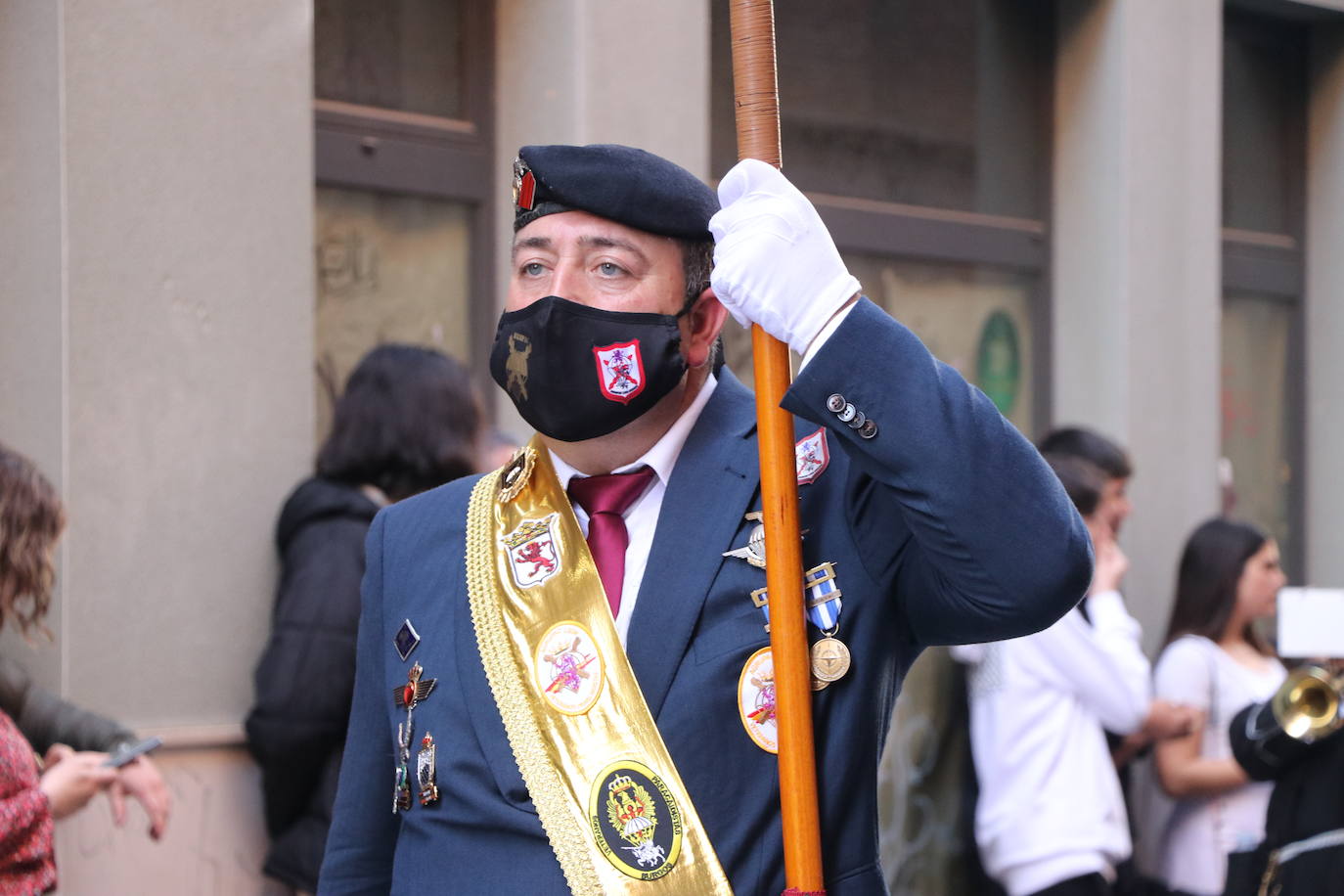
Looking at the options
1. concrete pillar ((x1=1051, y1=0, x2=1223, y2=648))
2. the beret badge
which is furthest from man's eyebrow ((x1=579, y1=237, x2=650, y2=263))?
concrete pillar ((x1=1051, y1=0, x2=1223, y2=648))

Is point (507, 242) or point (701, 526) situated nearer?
point (701, 526)

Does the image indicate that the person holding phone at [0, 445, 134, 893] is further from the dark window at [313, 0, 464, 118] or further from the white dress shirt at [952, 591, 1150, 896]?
the white dress shirt at [952, 591, 1150, 896]

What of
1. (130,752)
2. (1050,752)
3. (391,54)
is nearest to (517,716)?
(130,752)

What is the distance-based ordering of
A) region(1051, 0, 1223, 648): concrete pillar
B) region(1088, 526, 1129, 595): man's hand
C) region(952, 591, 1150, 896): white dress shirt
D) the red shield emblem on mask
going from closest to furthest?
the red shield emblem on mask < region(952, 591, 1150, 896): white dress shirt < region(1088, 526, 1129, 595): man's hand < region(1051, 0, 1223, 648): concrete pillar

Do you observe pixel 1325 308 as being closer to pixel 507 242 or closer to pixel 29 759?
pixel 507 242

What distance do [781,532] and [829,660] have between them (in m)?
0.18

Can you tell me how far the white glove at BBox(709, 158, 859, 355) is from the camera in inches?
84.7

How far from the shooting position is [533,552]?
2.50 metres

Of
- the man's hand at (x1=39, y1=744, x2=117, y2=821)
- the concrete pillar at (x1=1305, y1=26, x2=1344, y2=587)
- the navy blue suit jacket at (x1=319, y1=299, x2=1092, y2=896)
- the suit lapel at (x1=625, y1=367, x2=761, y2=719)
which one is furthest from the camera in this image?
the concrete pillar at (x1=1305, y1=26, x2=1344, y2=587)

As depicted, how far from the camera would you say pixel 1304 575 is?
29.0ft

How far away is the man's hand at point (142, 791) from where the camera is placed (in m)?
3.92

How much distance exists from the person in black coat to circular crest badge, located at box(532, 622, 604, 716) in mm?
3291

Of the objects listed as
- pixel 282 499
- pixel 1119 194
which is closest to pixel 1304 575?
pixel 1119 194

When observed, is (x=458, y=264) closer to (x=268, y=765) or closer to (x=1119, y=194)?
(x=268, y=765)
